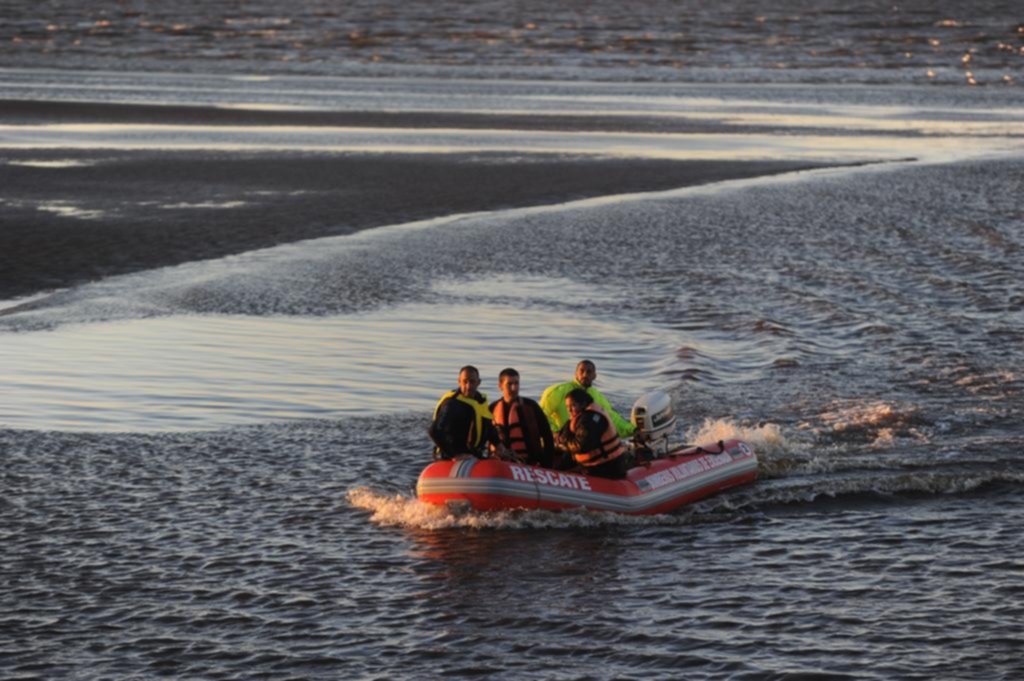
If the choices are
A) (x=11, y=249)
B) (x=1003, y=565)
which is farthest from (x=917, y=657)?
(x=11, y=249)

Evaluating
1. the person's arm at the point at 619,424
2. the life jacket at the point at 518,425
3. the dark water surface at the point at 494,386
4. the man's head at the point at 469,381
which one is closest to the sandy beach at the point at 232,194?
the dark water surface at the point at 494,386

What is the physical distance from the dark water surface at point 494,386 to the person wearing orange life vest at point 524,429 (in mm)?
1353

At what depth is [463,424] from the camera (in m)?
19.2

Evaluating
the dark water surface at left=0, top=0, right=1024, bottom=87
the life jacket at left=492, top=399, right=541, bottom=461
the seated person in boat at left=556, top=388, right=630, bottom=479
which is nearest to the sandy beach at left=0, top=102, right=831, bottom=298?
the life jacket at left=492, top=399, right=541, bottom=461

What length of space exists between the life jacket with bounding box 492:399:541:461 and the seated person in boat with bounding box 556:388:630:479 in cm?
44

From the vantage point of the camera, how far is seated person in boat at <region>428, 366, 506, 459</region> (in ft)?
63.1

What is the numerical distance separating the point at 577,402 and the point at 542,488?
124 cm

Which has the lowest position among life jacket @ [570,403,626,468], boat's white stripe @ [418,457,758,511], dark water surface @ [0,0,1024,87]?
boat's white stripe @ [418,457,758,511]

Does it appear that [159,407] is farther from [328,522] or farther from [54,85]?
[54,85]

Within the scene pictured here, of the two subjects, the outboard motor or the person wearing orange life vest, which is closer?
the person wearing orange life vest

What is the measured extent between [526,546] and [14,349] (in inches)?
476

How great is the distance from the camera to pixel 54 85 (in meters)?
77.1

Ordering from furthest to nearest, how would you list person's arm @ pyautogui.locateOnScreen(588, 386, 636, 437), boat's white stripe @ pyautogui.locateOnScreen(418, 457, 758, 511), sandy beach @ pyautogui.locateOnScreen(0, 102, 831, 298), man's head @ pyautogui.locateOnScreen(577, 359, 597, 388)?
sandy beach @ pyautogui.locateOnScreen(0, 102, 831, 298)
person's arm @ pyautogui.locateOnScreen(588, 386, 636, 437)
man's head @ pyautogui.locateOnScreen(577, 359, 597, 388)
boat's white stripe @ pyautogui.locateOnScreen(418, 457, 758, 511)

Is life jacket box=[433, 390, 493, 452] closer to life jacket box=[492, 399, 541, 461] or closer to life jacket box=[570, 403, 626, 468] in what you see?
life jacket box=[492, 399, 541, 461]
